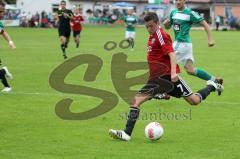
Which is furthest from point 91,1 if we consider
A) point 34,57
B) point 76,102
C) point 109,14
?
point 76,102

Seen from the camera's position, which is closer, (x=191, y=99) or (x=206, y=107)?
(x=191, y=99)

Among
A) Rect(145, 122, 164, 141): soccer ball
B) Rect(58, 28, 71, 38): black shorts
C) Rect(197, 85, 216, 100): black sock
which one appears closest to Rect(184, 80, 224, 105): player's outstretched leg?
Rect(197, 85, 216, 100): black sock

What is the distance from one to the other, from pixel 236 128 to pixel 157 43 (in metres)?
2.32

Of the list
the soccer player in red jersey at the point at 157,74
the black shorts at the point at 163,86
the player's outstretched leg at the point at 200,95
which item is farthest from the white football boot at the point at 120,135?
the player's outstretched leg at the point at 200,95

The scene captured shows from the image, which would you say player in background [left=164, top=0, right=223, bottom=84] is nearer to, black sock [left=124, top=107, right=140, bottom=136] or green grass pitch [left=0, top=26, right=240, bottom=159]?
green grass pitch [left=0, top=26, right=240, bottom=159]

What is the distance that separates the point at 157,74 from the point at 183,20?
189 inches

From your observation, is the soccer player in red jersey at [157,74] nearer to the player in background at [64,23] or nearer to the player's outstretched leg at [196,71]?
the player's outstretched leg at [196,71]

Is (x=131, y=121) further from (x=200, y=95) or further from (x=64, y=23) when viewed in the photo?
(x=64, y=23)

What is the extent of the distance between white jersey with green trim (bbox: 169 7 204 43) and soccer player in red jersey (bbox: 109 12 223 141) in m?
4.50

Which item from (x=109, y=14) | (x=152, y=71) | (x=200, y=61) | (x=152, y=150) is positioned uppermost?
(x=152, y=71)

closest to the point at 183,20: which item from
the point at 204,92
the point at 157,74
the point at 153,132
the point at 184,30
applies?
the point at 184,30

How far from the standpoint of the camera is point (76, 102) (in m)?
14.9

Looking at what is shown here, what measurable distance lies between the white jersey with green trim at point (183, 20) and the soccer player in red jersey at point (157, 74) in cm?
450

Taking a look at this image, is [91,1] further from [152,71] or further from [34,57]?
[152,71]
